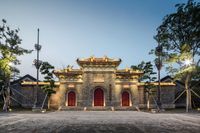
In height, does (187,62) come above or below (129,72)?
above

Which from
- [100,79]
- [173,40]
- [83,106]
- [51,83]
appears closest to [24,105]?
[51,83]

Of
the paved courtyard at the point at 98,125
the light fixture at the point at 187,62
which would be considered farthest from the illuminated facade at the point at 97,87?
the paved courtyard at the point at 98,125

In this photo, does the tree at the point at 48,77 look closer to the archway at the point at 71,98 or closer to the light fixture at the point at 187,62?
the archway at the point at 71,98

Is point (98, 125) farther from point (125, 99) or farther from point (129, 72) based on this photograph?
point (129, 72)

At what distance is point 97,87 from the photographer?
3391cm

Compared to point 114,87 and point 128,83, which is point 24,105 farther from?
point 128,83

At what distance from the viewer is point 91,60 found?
3391 cm

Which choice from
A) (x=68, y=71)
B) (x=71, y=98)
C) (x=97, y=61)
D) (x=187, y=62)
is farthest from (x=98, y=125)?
(x=68, y=71)

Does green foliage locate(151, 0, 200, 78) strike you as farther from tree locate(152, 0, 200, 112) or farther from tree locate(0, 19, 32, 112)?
tree locate(0, 19, 32, 112)

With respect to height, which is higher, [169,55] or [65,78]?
[169,55]

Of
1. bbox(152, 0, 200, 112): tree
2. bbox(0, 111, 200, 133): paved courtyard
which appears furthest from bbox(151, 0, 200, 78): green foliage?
bbox(0, 111, 200, 133): paved courtyard

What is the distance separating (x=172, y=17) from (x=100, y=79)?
1382cm

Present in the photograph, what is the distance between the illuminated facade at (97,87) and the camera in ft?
110

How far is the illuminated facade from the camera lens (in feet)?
110
